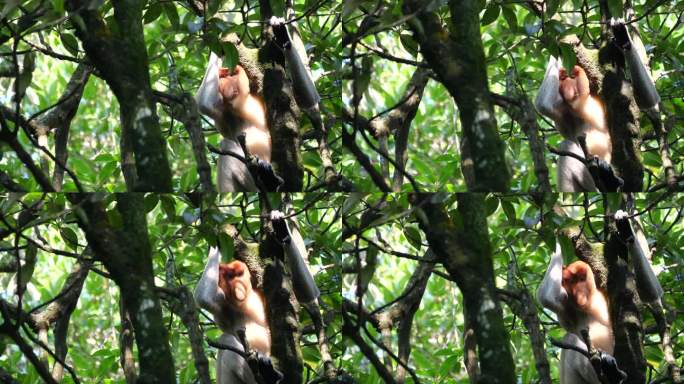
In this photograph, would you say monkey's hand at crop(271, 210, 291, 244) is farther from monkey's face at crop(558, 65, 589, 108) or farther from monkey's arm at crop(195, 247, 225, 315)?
monkey's face at crop(558, 65, 589, 108)

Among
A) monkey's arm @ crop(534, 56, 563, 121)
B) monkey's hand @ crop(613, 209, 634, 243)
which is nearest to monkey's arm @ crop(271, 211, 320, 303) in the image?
monkey's arm @ crop(534, 56, 563, 121)

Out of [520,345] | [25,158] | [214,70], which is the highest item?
[214,70]

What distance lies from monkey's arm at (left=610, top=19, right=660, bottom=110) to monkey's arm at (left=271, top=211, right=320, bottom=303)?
108 centimetres

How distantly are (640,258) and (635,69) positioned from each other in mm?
555

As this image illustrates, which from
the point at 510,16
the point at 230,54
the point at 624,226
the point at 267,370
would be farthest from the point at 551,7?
the point at 267,370

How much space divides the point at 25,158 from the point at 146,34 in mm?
529

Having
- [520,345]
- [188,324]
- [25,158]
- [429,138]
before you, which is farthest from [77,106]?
[520,345]

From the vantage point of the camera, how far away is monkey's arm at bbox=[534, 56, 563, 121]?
316 cm

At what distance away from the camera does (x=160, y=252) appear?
3.04 m

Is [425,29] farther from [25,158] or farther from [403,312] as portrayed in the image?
[25,158]

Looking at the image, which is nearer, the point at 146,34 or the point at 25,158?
the point at 25,158

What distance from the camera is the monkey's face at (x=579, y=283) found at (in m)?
3.14

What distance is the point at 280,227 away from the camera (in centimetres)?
307

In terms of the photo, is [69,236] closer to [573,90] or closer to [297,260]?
[297,260]
